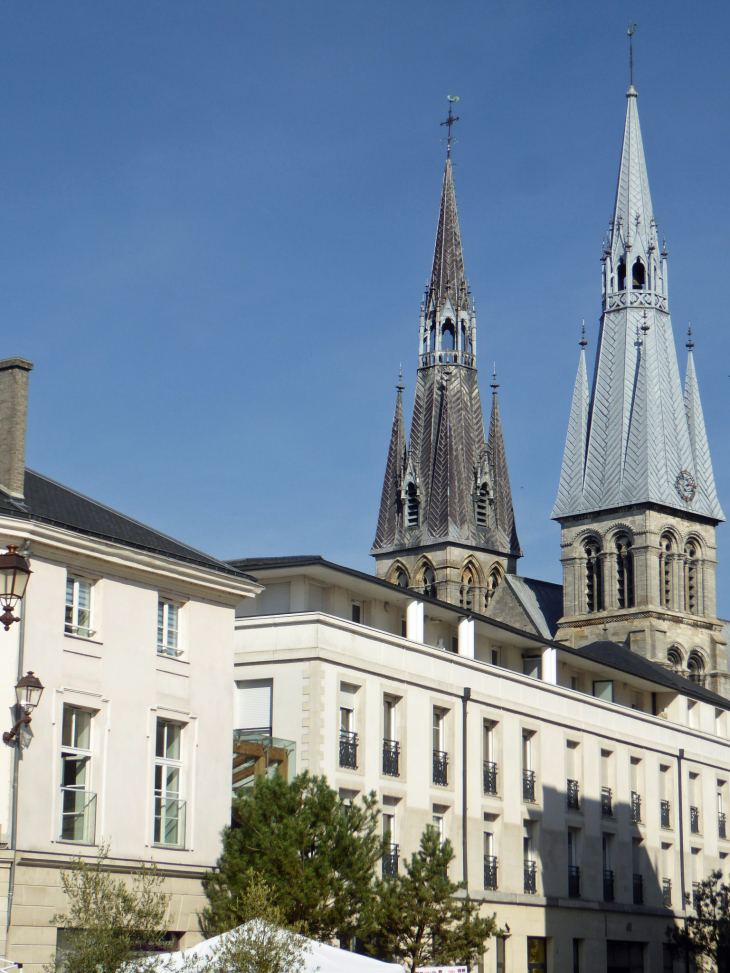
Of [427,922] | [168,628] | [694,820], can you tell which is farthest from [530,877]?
[168,628]

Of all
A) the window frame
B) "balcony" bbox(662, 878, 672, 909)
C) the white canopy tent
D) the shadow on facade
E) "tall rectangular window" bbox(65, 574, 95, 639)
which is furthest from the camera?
"balcony" bbox(662, 878, 672, 909)

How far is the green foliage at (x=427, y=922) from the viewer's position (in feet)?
115

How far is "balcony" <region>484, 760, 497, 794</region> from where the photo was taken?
48438 mm

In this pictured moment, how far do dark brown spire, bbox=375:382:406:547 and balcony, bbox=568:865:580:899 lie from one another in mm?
84378

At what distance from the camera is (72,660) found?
31.9m

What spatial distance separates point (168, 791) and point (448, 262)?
11486cm

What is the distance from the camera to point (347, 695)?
42.8 m

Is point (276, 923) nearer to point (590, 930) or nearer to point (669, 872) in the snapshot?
point (590, 930)

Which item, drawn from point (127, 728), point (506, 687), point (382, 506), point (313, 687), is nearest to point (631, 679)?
point (506, 687)

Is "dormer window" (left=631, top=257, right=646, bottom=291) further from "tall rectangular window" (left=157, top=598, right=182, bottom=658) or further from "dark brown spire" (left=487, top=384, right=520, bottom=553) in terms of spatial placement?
"tall rectangular window" (left=157, top=598, right=182, bottom=658)

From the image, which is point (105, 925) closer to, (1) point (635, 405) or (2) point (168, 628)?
(2) point (168, 628)

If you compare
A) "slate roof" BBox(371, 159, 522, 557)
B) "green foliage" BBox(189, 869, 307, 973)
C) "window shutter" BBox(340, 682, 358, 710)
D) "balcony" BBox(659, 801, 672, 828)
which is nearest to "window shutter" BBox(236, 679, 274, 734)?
"window shutter" BBox(340, 682, 358, 710)

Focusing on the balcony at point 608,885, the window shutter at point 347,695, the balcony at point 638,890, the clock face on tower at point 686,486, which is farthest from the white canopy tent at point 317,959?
the clock face on tower at point 686,486

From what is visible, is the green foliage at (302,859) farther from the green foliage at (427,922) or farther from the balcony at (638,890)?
the balcony at (638,890)
